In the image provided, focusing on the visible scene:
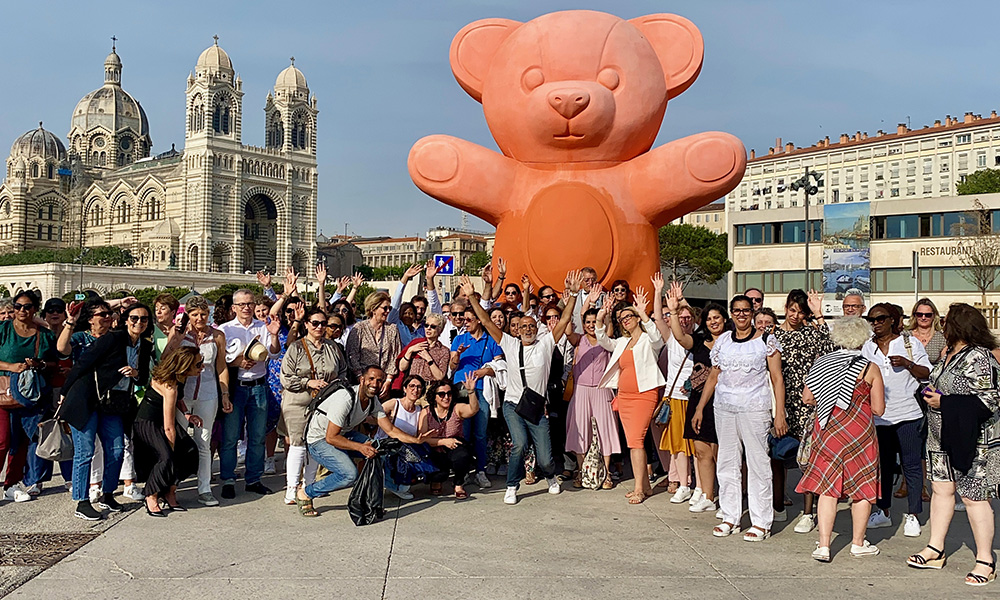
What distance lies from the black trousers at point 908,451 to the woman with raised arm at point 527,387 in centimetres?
218

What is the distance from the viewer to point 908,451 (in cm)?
534

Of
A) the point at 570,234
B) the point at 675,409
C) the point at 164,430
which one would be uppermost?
the point at 570,234

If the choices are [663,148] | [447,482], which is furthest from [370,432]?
[663,148]

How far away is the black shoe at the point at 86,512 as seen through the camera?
17.7 feet

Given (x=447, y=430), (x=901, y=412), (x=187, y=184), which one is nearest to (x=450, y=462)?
(x=447, y=430)

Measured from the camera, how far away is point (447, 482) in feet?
21.9

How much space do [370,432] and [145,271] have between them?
5734 cm

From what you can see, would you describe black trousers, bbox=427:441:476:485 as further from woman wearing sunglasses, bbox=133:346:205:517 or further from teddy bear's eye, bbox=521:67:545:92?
teddy bear's eye, bbox=521:67:545:92

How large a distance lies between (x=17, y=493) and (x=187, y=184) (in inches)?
2606

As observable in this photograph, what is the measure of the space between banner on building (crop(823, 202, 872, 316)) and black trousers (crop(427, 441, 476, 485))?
3014 cm

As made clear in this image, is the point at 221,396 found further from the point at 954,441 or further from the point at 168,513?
the point at 954,441

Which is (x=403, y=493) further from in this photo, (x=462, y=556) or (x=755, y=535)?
(x=755, y=535)

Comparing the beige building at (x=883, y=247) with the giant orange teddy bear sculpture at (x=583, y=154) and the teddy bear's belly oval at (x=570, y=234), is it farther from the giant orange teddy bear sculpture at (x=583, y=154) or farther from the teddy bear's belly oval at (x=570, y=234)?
the teddy bear's belly oval at (x=570, y=234)

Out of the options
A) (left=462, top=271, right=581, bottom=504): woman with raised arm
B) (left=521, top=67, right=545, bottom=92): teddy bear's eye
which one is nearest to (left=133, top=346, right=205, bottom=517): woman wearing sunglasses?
(left=462, top=271, right=581, bottom=504): woman with raised arm
